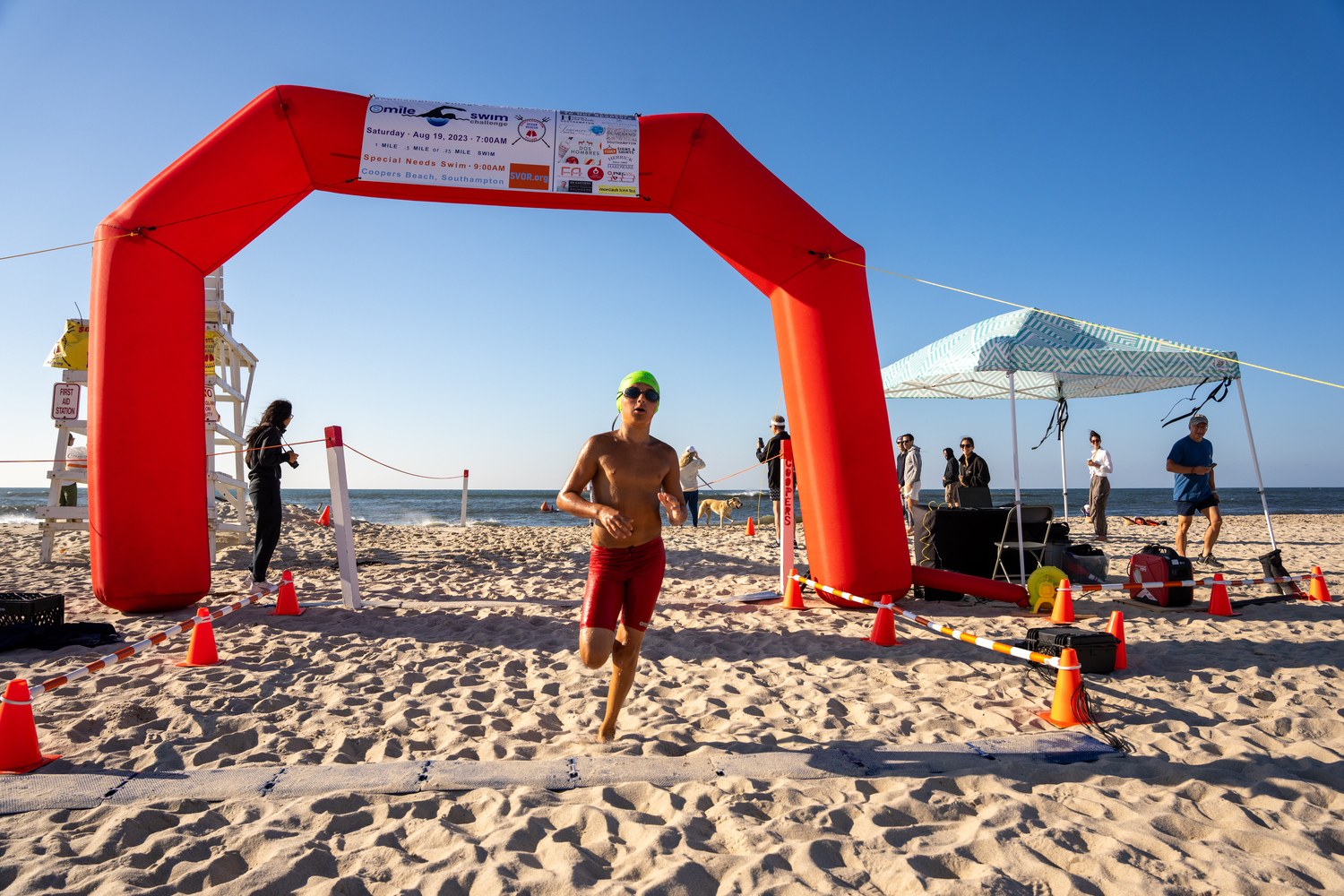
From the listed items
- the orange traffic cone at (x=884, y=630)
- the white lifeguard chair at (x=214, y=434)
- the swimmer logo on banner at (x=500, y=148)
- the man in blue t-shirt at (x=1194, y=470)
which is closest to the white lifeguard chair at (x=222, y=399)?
the white lifeguard chair at (x=214, y=434)

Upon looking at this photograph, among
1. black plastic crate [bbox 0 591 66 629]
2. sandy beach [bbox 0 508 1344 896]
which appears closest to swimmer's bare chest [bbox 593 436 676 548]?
sandy beach [bbox 0 508 1344 896]

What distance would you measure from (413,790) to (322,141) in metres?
5.42

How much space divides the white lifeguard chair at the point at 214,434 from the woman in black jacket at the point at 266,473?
0.63 meters

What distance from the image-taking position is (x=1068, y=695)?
356cm

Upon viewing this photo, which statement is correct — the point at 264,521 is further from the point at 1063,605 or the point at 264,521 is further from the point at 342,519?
the point at 1063,605

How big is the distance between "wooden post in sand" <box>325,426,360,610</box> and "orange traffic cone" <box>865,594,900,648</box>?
4.62 m

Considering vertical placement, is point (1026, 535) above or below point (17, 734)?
above

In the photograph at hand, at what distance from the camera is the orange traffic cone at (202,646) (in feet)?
14.9

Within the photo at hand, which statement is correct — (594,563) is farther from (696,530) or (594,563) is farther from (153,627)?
(696,530)

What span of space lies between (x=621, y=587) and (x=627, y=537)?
0.29 meters

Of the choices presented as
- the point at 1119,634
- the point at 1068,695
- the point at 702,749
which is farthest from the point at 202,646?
the point at 1119,634

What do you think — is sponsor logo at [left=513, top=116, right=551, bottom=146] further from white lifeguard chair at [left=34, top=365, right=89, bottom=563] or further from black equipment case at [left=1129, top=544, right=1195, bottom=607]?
black equipment case at [left=1129, top=544, right=1195, bottom=607]

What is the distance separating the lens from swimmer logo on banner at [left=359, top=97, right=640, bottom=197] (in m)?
5.94

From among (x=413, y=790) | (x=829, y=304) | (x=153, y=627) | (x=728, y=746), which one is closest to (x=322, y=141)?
(x=153, y=627)
